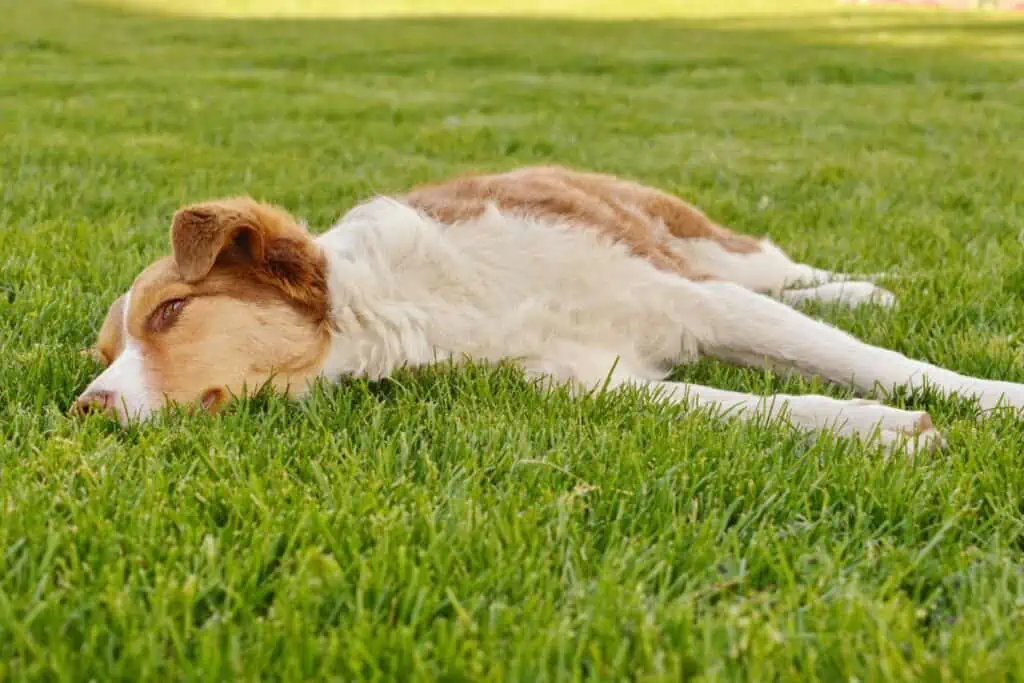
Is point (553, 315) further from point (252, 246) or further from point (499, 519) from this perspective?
point (499, 519)

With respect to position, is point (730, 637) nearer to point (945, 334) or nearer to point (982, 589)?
point (982, 589)

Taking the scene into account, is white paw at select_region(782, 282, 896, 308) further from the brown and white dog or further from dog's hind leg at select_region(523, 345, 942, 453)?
dog's hind leg at select_region(523, 345, 942, 453)

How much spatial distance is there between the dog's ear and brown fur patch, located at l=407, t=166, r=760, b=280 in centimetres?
97

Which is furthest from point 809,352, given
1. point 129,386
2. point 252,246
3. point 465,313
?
point 129,386

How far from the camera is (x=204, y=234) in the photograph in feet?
11.0

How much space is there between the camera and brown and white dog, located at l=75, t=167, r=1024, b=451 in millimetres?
3279

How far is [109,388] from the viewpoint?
317 cm

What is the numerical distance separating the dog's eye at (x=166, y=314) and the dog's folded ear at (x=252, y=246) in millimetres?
88

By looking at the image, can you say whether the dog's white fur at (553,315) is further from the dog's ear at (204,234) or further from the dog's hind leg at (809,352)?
the dog's ear at (204,234)

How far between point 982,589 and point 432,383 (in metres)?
1.99

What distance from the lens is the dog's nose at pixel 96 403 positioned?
311 cm

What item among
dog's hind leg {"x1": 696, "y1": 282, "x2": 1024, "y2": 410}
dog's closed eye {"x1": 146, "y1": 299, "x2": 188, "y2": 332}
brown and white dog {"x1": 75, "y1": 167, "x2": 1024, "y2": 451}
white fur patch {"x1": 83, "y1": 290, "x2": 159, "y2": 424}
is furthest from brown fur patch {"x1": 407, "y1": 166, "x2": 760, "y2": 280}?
white fur patch {"x1": 83, "y1": 290, "x2": 159, "y2": 424}

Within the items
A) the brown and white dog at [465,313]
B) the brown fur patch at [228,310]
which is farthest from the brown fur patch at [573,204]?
the brown fur patch at [228,310]

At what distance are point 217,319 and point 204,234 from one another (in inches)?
11.2
